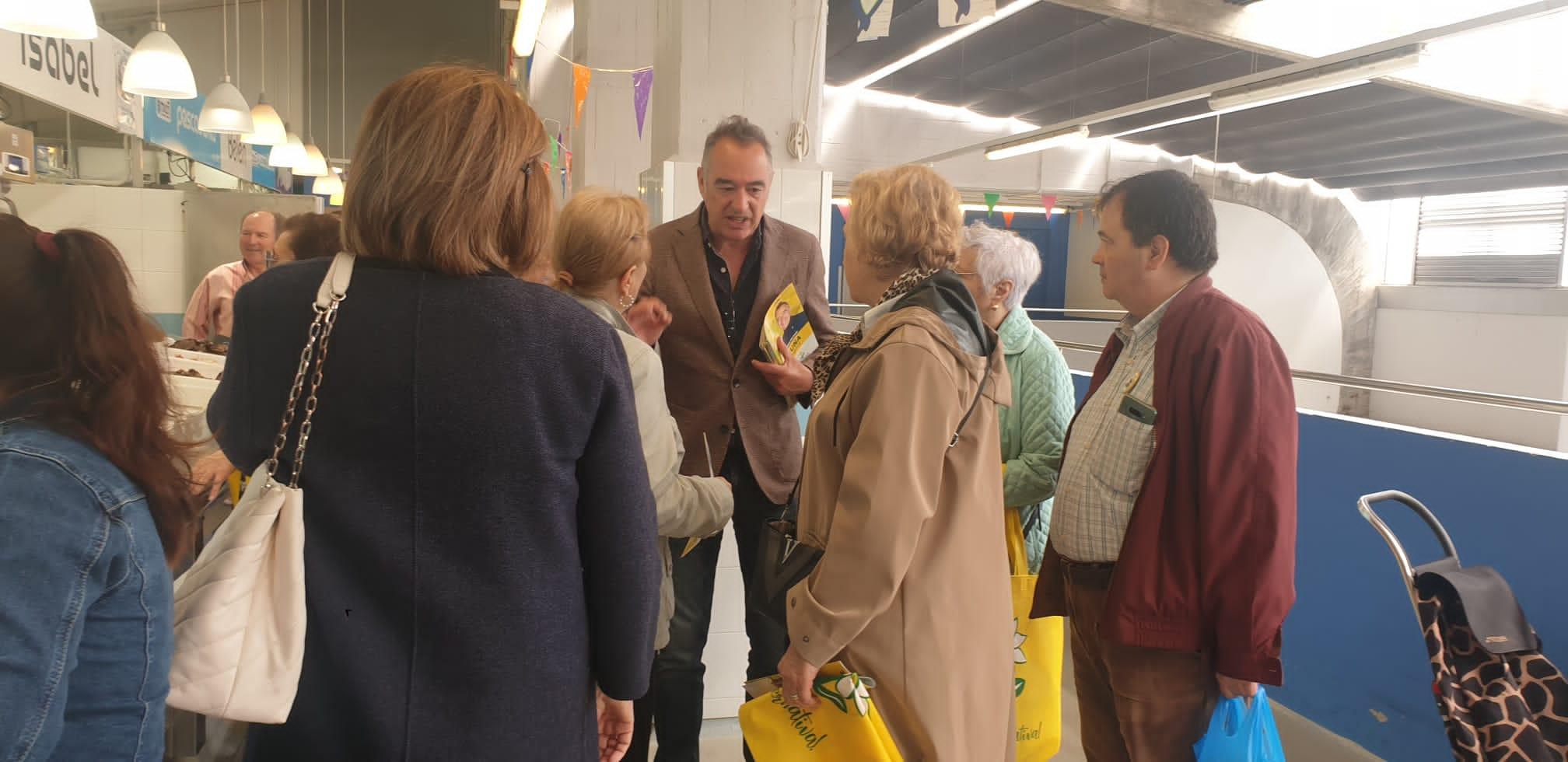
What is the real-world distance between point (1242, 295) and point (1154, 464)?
7.77 m

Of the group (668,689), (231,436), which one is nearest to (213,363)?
(668,689)

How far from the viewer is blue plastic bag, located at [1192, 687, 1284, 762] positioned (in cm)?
199

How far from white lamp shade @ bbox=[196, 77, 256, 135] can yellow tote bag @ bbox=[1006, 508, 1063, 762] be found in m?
5.58

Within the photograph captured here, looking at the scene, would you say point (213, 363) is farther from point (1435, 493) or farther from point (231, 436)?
point (1435, 493)

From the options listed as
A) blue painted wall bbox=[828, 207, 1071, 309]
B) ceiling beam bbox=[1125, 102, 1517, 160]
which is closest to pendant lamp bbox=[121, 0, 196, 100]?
ceiling beam bbox=[1125, 102, 1517, 160]

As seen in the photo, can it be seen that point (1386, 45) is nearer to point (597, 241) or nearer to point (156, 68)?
point (597, 241)

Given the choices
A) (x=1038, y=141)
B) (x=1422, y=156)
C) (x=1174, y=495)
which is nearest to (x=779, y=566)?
(x=1174, y=495)

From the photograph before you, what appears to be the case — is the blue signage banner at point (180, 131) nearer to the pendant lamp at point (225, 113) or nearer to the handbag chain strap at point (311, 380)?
the pendant lamp at point (225, 113)

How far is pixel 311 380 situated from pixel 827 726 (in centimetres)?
112

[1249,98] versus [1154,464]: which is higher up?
[1249,98]

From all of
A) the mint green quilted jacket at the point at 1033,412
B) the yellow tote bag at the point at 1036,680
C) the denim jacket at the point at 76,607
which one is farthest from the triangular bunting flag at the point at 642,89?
the denim jacket at the point at 76,607

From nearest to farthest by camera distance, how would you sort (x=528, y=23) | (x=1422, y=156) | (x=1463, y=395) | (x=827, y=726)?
(x=827, y=726)
(x=1463, y=395)
(x=528, y=23)
(x=1422, y=156)

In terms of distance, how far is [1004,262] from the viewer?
3.03 meters

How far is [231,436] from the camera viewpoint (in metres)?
1.26
